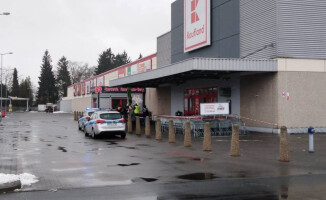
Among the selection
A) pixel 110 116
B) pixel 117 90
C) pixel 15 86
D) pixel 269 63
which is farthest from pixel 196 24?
pixel 15 86

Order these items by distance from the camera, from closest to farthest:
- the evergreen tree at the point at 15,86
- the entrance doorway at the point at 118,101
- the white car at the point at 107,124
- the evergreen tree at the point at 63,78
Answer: the white car at the point at 107,124 → the entrance doorway at the point at 118,101 → the evergreen tree at the point at 15,86 → the evergreen tree at the point at 63,78

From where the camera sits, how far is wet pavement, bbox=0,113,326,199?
26.6 feet

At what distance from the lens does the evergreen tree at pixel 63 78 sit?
13138 centimetres

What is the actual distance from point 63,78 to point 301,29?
117m

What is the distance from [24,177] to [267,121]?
16.6 metres

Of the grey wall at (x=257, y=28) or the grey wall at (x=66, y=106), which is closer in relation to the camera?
the grey wall at (x=257, y=28)

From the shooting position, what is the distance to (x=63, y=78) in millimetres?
132500

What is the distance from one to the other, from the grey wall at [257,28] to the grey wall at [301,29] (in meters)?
0.45

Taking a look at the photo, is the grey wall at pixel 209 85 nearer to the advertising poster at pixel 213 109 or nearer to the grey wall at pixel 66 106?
the advertising poster at pixel 213 109

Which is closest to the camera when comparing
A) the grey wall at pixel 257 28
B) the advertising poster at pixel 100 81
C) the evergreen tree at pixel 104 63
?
the grey wall at pixel 257 28

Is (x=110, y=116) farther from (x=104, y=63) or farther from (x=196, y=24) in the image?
(x=104, y=63)

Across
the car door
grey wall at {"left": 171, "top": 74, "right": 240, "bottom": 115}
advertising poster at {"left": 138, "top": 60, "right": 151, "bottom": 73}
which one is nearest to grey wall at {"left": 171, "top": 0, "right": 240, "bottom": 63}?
grey wall at {"left": 171, "top": 74, "right": 240, "bottom": 115}

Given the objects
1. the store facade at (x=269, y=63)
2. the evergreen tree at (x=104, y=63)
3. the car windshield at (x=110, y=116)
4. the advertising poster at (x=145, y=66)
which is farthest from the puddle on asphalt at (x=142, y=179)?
the evergreen tree at (x=104, y=63)

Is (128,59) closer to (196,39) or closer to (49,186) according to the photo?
(196,39)
